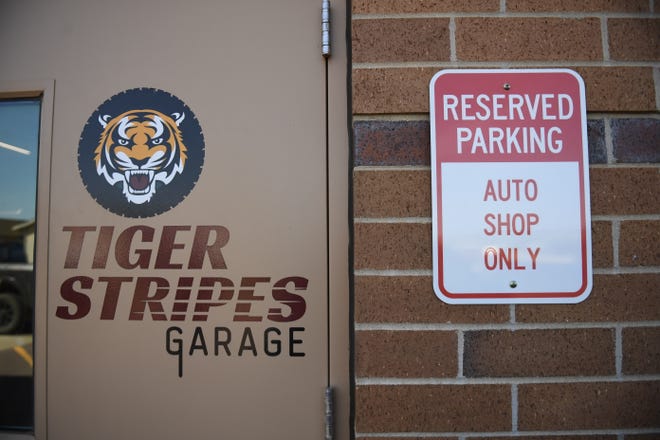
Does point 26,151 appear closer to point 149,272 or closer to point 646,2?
point 149,272

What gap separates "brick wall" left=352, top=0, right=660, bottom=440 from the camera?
142cm

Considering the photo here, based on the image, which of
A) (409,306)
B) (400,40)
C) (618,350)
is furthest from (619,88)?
(409,306)

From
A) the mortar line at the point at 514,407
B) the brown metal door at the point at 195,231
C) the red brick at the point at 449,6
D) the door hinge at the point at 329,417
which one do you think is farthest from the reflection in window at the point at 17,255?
the mortar line at the point at 514,407

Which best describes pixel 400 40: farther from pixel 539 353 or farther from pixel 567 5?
pixel 539 353

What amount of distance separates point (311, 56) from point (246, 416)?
1.24 m

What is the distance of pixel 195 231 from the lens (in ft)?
5.25

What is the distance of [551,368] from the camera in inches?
56.0

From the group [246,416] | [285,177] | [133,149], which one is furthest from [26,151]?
[246,416]

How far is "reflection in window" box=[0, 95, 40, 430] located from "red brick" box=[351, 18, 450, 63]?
119 cm

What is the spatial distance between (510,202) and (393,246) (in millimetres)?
381

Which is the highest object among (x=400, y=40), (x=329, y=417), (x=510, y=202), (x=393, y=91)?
(x=400, y=40)

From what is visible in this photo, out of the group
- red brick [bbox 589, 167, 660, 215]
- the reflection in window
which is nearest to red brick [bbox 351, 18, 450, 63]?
red brick [bbox 589, 167, 660, 215]

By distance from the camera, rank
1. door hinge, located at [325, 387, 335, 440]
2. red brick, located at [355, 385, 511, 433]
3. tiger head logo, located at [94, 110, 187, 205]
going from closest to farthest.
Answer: red brick, located at [355, 385, 511, 433] < door hinge, located at [325, 387, 335, 440] < tiger head logo, located at [94, 110, 187, 205]

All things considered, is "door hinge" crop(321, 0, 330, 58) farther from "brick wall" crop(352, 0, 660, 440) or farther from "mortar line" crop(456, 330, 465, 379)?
"mortar line" crop(456, 330, 465, 379)
